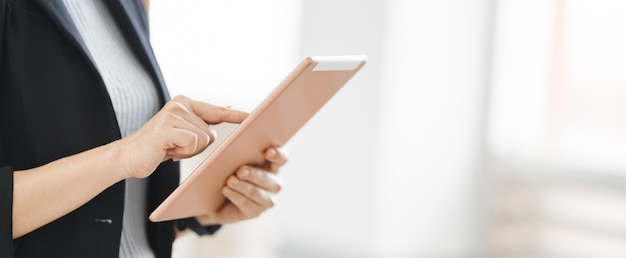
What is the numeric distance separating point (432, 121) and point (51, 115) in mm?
2343

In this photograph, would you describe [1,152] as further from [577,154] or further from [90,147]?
[577,154]

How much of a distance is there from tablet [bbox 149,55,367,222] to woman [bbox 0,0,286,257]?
4 centimetres

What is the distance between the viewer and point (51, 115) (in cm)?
106

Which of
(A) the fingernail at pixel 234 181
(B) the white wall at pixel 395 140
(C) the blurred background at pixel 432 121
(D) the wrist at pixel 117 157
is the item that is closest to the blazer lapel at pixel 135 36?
(A) the fingernail at pixel 234 181

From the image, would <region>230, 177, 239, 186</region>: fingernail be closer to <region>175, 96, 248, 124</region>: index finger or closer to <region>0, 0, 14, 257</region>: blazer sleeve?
<region>175, 96, 248, 124</region>: index finger

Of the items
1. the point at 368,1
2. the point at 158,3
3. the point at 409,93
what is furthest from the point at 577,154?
the point at 158,3

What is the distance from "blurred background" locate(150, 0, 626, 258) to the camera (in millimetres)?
2963

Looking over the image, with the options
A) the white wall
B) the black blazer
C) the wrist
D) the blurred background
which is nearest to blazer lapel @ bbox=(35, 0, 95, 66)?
the black blazer

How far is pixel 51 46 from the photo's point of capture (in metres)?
1.06

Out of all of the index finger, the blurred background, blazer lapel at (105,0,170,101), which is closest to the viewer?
the index finger

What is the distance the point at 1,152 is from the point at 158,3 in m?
2.03

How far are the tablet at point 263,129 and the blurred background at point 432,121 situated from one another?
170 centimetres

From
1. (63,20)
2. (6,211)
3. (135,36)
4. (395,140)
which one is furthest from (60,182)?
(395,140)

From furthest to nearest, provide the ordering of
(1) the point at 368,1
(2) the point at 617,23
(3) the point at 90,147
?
(1) the point at 368,1 < (2) the point at 617,23 < (3) the point at 90,147
